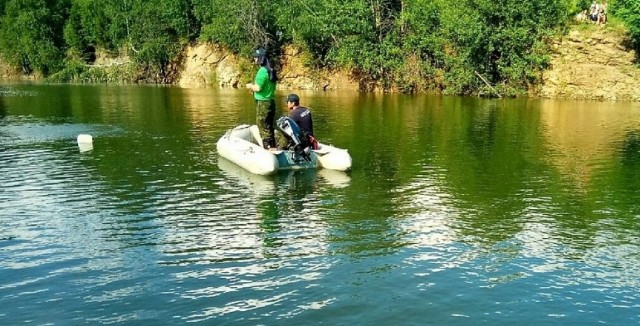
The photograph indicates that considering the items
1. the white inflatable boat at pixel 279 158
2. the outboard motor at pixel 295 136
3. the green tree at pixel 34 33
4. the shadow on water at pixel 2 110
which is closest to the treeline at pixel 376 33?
the green tree at pixel 34 33

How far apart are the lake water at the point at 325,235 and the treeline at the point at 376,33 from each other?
86.5 feet

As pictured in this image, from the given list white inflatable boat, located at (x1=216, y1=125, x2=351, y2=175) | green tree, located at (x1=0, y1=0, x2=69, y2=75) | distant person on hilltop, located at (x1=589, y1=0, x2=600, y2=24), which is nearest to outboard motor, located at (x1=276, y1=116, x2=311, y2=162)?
white inflatable boat, located at (x1=216, y1=125, x2=351, y2=175)

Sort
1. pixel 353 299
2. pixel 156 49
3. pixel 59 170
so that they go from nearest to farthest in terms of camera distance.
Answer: pixel 353 299
pixel 59 170
pixel 156 49

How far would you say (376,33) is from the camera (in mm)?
53562

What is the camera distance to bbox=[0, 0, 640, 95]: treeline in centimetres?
4603

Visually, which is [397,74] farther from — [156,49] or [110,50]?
[110,50]

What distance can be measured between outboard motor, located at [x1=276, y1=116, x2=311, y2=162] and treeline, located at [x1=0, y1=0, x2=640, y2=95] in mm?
33537

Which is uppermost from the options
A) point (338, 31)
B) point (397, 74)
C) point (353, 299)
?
point (338, 31)

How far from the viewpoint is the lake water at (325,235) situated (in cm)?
753

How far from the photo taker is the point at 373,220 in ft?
37.5

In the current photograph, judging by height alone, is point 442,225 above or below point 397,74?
below

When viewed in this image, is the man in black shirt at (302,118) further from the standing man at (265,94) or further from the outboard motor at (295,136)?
the standing man at (265,94)

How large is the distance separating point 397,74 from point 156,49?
31396 millimetres

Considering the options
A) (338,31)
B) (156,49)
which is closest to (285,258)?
(338,31)
